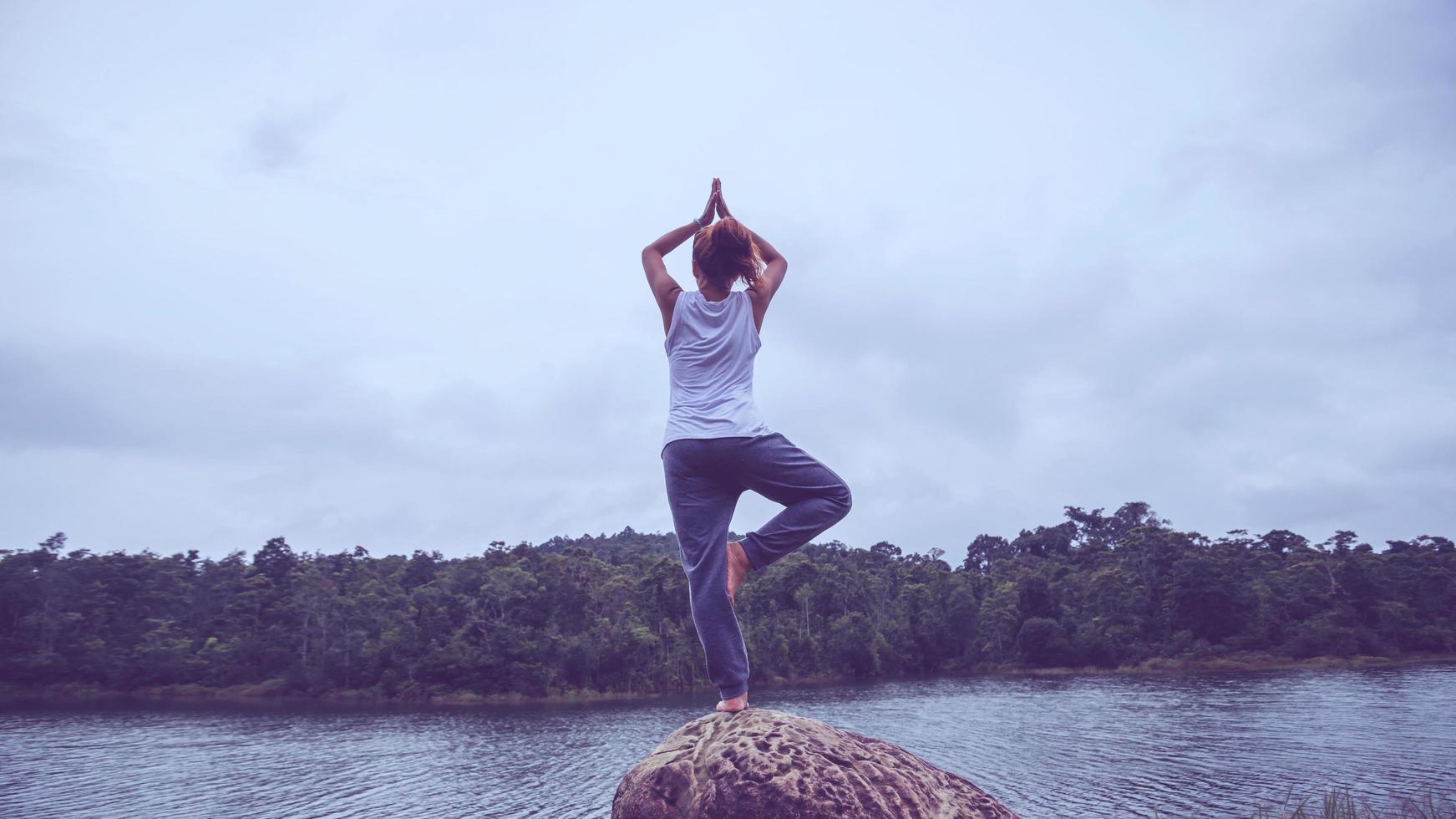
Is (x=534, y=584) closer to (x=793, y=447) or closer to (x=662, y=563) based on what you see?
(x=662, y=563)

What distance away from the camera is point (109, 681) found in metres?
66.1

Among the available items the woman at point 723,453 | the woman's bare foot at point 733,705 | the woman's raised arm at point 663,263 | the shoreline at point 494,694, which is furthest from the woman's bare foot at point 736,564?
the shoreline at point 494,694

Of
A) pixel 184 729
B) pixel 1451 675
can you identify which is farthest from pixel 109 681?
pixel 1451 675

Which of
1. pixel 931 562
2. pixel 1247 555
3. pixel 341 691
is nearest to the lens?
pixel 341 691

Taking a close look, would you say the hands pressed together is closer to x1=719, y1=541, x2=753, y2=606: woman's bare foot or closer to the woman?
the woman

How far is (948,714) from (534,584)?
33.1 metres

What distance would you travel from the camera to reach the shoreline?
6097cm

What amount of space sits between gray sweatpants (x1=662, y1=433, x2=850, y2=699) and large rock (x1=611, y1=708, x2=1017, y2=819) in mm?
382

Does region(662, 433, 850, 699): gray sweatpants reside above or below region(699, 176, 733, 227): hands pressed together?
below

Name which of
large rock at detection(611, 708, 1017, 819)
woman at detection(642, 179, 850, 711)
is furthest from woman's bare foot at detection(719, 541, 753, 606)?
large rock at detection(611, 708, 1017, 819)

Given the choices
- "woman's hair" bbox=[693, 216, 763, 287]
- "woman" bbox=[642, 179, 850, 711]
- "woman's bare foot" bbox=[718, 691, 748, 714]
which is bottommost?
"woman's bare foot" bbox=[718, 691, 748, 714]

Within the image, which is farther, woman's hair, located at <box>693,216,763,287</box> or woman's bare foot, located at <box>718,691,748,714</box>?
woman's bare foot, located at <box>718,691,748,714</box>

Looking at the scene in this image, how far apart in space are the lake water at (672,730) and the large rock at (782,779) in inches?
968

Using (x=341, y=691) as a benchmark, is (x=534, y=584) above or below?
above
